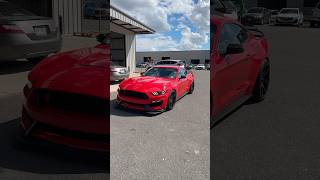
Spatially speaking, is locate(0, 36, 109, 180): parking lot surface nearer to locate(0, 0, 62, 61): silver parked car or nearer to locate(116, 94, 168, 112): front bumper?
locate(0, 0, 62, 61): silver parked car

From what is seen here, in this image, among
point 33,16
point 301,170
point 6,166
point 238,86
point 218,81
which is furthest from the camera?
point 301,170

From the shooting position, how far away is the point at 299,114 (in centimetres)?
262

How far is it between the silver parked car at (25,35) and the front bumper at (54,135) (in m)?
0.18

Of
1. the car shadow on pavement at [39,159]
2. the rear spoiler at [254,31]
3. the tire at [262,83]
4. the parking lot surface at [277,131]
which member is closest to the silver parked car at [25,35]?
the car shadow on pavement at [39,159]

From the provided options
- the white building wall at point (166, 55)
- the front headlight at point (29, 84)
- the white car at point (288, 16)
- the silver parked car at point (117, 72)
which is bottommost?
the front headlight at point (29, 84)

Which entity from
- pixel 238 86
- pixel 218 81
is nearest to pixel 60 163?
pixel 218 81

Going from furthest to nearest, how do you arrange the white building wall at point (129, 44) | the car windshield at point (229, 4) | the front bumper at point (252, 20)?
the front bumper at point (252, 20) → the car windshield at point (229, 4) → the white building wall at point (129, 44)

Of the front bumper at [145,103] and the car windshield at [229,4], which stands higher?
the car windshield at [229,4]

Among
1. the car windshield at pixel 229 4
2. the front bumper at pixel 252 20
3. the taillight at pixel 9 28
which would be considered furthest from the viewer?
the front bumper at pixel 252 20

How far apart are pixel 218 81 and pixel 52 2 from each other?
27.4 inches

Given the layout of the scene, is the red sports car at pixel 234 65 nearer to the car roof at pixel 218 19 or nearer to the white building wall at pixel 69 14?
the car roof at pixel 218 19

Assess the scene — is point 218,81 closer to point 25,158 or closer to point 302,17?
point 25,158

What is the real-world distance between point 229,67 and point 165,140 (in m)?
0.51

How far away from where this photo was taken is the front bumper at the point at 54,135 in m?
1.24
